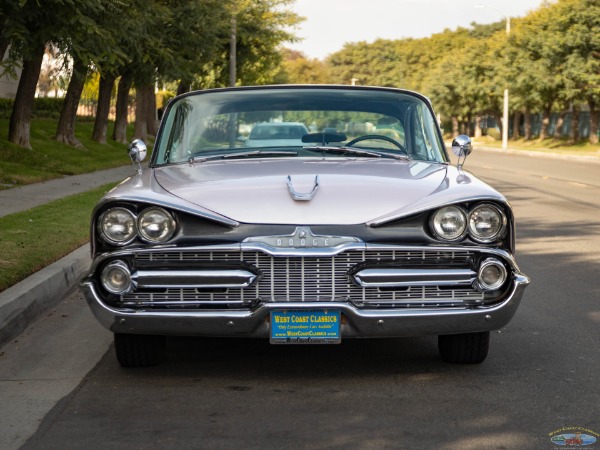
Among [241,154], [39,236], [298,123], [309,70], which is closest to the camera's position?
[241,154]

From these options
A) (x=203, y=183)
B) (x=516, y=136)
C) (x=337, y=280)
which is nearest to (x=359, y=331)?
(x=337, y=280)

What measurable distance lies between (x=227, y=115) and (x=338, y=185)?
1.61 m

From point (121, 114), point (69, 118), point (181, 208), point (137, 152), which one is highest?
point (137, 152)

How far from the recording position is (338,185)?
574 cm

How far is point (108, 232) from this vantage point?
5.61 metres

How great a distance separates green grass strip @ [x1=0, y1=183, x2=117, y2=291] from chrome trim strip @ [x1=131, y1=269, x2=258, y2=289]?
9.25 ft

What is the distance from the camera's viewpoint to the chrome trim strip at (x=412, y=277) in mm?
5453

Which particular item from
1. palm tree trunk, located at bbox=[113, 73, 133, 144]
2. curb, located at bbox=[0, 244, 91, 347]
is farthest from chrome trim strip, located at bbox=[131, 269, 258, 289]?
palm tree trunk, located at bbox=[113, 73, 133, 144]

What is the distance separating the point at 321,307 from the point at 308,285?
0.12 meters

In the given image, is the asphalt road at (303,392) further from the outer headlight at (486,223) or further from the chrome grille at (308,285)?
the outer headlight at (486,223)

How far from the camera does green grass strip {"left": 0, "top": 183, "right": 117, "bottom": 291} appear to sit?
9087 mm

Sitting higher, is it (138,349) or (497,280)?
(497,280)

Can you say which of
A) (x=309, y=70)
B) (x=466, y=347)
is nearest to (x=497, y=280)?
(x=466, y=347)

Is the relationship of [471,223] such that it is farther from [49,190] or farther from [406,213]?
[49,190]
